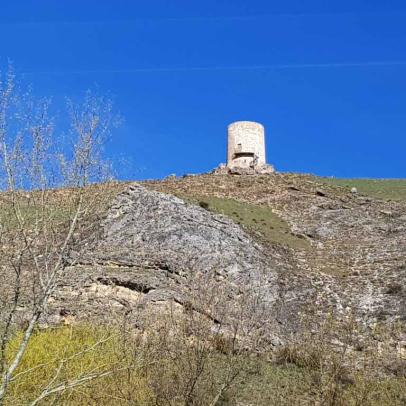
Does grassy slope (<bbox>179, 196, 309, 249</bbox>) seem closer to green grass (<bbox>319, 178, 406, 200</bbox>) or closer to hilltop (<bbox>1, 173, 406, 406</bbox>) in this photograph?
hilltop (<bbox>1, 173, 406, 406</bbox>)

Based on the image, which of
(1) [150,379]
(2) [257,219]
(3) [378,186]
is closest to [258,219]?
(2) [257,219]

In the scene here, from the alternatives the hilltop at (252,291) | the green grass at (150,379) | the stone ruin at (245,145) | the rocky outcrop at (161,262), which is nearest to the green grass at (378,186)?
the hilltop at (252,291)

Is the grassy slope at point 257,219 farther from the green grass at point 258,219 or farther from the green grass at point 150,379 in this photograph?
the green grass at point 150,379

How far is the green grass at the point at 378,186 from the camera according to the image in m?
35.8

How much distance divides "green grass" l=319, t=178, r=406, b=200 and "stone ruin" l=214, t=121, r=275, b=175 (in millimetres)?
5045

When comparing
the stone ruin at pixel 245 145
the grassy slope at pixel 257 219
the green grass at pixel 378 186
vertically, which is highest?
the stone ruin at pixel 245 145

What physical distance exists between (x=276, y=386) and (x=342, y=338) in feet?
12.6

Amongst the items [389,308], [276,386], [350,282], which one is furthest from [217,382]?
[350,282]

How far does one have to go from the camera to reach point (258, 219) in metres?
27.7

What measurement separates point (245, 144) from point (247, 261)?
23184mm

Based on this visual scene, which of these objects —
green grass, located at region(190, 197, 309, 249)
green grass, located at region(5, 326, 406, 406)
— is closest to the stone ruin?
green grass, located at region(190, 197, 309, 249)

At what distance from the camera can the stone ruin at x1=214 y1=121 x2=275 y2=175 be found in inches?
1673

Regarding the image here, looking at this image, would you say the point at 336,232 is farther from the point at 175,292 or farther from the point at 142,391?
the point at 142,391

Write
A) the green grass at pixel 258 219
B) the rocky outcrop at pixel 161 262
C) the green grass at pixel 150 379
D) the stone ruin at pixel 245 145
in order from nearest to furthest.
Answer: the green grass at pixel 150 379, the rocky outcrop at pixel 161 262, the green grass at pixel 258 219, the stone ruin at pixel 245 145
